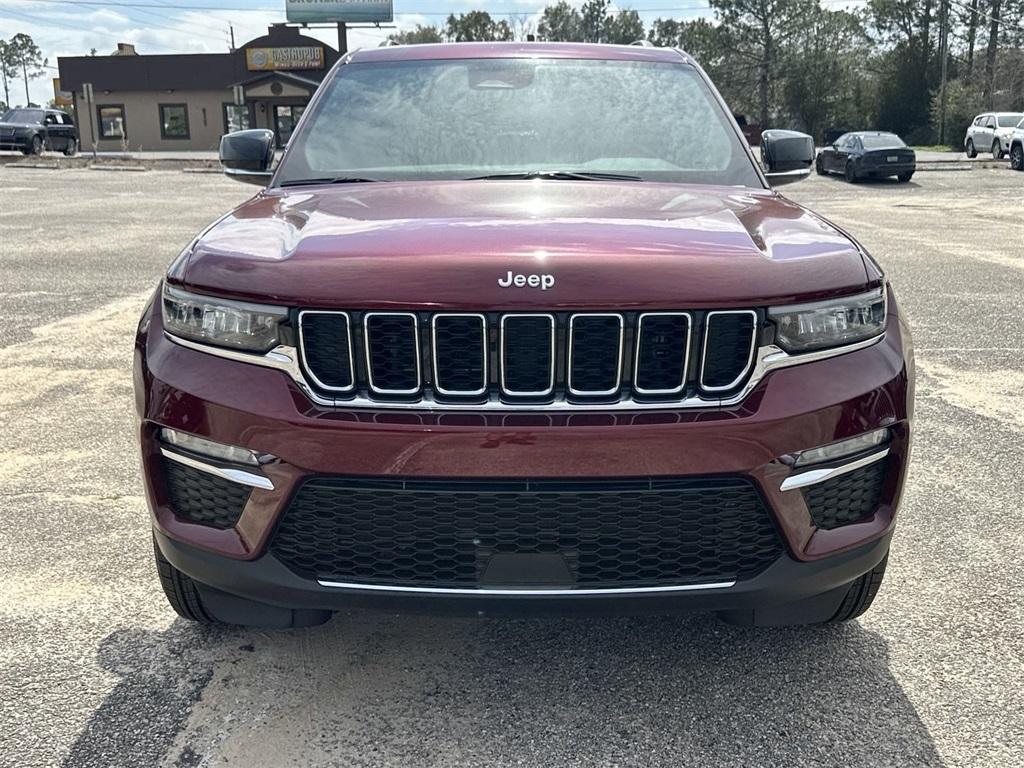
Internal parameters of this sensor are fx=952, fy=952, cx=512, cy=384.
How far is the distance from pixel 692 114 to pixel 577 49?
0.64 meters

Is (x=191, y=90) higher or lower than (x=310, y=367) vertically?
higher

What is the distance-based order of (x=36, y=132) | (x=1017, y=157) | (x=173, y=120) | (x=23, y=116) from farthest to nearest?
(x=173, y=120)
(x=23, y=116)
(x=36, y=132)
(x=1017, y=157)

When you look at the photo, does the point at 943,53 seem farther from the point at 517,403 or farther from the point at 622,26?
the point at 517,403

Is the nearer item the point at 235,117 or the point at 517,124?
the point at 517,124

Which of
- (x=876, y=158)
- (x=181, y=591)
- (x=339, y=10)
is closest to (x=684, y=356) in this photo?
(x=181, y=591)

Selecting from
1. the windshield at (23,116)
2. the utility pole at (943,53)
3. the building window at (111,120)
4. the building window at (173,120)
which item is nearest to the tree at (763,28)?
the utility pole at (943,53)

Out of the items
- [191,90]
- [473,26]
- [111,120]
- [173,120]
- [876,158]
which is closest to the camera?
[876,158]

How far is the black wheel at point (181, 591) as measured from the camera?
102 inches

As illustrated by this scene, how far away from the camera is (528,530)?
216cm

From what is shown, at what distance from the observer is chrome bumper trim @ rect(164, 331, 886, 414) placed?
2137 mm

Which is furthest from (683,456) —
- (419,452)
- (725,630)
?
(725,630)

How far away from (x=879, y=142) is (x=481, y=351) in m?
26.3

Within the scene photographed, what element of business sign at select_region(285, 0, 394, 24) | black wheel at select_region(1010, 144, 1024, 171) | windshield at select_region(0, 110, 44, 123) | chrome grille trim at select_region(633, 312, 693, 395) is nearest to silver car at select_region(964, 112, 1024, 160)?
black wheel at select_region(1010, 144, 1024, 171)

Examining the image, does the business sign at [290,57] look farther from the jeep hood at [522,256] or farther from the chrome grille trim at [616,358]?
the chrome grille trim at [616,358]
